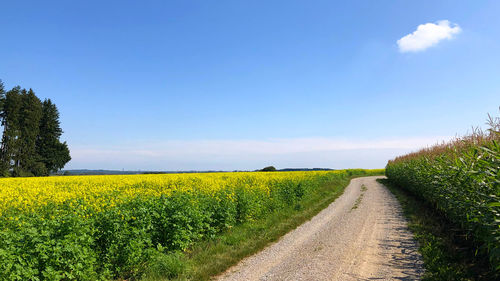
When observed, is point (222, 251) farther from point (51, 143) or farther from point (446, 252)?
point (51, 143)

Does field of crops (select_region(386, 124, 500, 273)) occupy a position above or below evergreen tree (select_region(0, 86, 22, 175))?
below

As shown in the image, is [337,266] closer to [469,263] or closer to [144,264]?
[469,263]

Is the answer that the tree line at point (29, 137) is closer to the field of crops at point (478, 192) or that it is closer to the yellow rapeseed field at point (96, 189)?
the yellow rapeseed field at point (96, 189)

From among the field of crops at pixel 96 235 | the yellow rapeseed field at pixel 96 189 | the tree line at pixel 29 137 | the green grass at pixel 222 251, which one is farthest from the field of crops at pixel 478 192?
the tree line at pixel 29 137

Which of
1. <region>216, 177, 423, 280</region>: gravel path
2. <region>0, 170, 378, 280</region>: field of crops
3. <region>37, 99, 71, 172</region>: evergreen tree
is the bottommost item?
<region>216, 177, 423, 280</region>: gravel path

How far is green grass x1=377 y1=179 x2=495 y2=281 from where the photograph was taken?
6.27 m

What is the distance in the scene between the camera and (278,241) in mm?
9438

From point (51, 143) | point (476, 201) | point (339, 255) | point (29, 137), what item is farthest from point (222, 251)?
point (51, 143)

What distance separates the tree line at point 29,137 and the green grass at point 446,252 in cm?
5609

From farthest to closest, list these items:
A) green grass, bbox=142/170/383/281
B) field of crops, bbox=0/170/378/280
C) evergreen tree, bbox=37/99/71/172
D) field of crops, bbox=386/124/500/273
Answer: evergreen tree, bbox=37/99/71/172 → green grass, bbox=142/170/383/281 → field of crops, bbox=386/124/500/273 → field of crops, bbox=0/170/378/280

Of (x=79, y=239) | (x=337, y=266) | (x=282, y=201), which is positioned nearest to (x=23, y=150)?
(x=282, y=201)

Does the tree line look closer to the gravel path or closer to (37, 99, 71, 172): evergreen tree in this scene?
(37, 99, 71, 172): evergreen tree

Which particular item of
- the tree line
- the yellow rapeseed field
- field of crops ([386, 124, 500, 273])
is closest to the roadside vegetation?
field of crops ([386, 124, 500, 273])

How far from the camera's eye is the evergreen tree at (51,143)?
5166 centimetres
